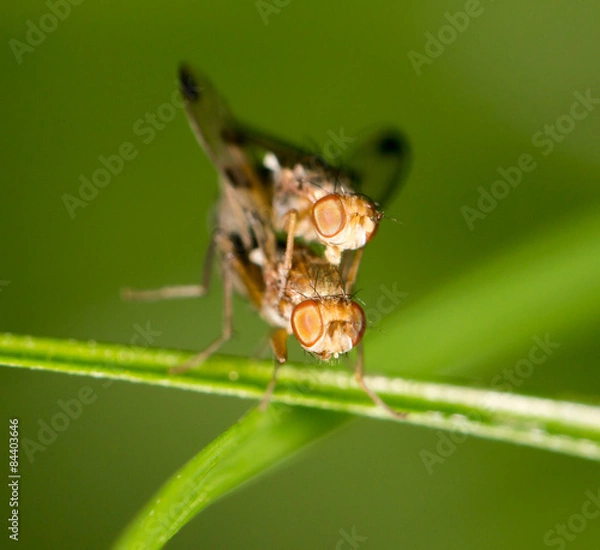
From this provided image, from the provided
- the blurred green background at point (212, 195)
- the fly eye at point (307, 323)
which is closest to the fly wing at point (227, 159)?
the fly eye at point (307, 323)

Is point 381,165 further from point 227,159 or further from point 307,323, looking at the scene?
point 307,323

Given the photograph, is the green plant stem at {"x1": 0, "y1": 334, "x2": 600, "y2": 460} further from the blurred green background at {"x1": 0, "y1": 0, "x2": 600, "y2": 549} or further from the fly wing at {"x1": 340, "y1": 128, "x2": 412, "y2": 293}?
the blurred green background at {"x1": 0, "y1": 0, "x2": 600, "y2": 549}

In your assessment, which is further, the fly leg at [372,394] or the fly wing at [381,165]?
the fly wing at [381,165]

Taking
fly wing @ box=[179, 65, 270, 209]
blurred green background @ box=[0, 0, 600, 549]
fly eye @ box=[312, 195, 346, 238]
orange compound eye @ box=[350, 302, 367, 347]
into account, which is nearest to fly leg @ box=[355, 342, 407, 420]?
orange compound eye @ box=[350, 302, 367, 347]

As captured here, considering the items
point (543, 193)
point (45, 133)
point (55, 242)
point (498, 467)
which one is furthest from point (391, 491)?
point (45, 133)

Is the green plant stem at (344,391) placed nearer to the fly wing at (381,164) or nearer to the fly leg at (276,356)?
the fly leg at (276,356)

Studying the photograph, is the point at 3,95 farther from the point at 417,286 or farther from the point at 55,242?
the point at 417,286

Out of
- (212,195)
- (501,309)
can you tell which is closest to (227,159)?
(501,309)
